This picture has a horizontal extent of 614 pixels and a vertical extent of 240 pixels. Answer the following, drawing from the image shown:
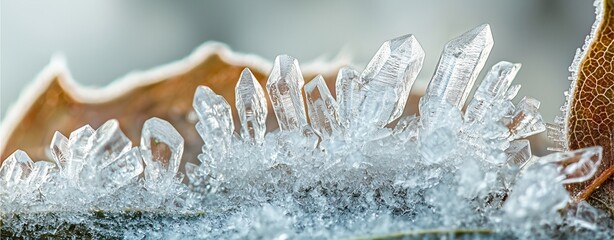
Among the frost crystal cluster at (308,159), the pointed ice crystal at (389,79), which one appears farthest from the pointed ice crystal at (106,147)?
the pointed ice crystal at (389,79)

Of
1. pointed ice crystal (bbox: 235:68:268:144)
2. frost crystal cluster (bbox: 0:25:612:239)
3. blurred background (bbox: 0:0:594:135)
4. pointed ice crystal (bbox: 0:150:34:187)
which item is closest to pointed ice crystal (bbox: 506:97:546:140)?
frost crystal cluster (bbox: 0:25:612:239)

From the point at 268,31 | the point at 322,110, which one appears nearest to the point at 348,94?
the point at 322,110

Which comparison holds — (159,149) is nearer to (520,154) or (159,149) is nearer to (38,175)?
(38,175)

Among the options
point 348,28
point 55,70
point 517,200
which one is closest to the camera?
point 517,200

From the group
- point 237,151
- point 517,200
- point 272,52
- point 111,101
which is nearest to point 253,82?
point 237,151

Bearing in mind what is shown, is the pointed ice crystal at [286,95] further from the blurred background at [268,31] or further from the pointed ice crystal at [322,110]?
the blurred background at [268,31]

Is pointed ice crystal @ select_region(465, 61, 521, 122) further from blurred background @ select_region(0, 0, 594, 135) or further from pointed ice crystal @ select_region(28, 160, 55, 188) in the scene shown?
blurred background @ select_region(0, 0, 594, 135)

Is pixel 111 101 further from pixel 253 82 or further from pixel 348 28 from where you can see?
pixel 348 28
